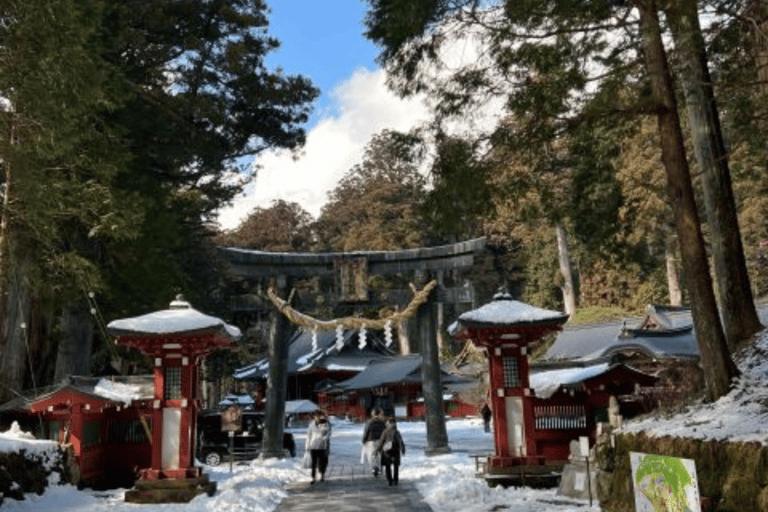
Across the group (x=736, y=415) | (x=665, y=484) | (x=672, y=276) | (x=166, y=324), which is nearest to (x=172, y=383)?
(x=166, y=324)

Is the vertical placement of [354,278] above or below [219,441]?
above

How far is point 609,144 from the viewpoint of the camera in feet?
36.2

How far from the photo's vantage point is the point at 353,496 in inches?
456

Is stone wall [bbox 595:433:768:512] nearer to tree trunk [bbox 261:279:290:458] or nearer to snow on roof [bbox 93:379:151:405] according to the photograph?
snow on roof [bbox 93:379:151:405]

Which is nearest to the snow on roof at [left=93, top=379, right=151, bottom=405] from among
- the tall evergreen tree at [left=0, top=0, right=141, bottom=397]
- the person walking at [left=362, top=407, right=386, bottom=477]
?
the tall evergreen tree at [left=0, top=0, right=141, bottom=397]

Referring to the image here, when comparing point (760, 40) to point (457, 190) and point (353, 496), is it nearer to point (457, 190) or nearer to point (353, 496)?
point (457, 190)

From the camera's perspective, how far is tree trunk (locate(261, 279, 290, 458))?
58.3 ft

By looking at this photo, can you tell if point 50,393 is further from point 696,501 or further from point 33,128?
point 696,501

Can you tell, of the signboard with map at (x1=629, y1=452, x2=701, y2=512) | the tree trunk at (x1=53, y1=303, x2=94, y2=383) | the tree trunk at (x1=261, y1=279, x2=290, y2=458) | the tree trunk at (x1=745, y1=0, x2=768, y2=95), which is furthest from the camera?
the tree trunk at (x1=261, y1=279, x2=290, y2=458)

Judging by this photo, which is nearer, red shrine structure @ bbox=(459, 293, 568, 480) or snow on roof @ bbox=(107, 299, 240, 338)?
snow on roof @ bbox=(107, 299, 240, 338)

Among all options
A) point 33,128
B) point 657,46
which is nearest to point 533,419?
point 657,46

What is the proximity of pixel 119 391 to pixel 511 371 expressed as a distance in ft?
27.8

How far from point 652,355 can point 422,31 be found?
15.4 m

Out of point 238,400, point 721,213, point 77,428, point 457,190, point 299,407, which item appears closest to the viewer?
point 457,190
